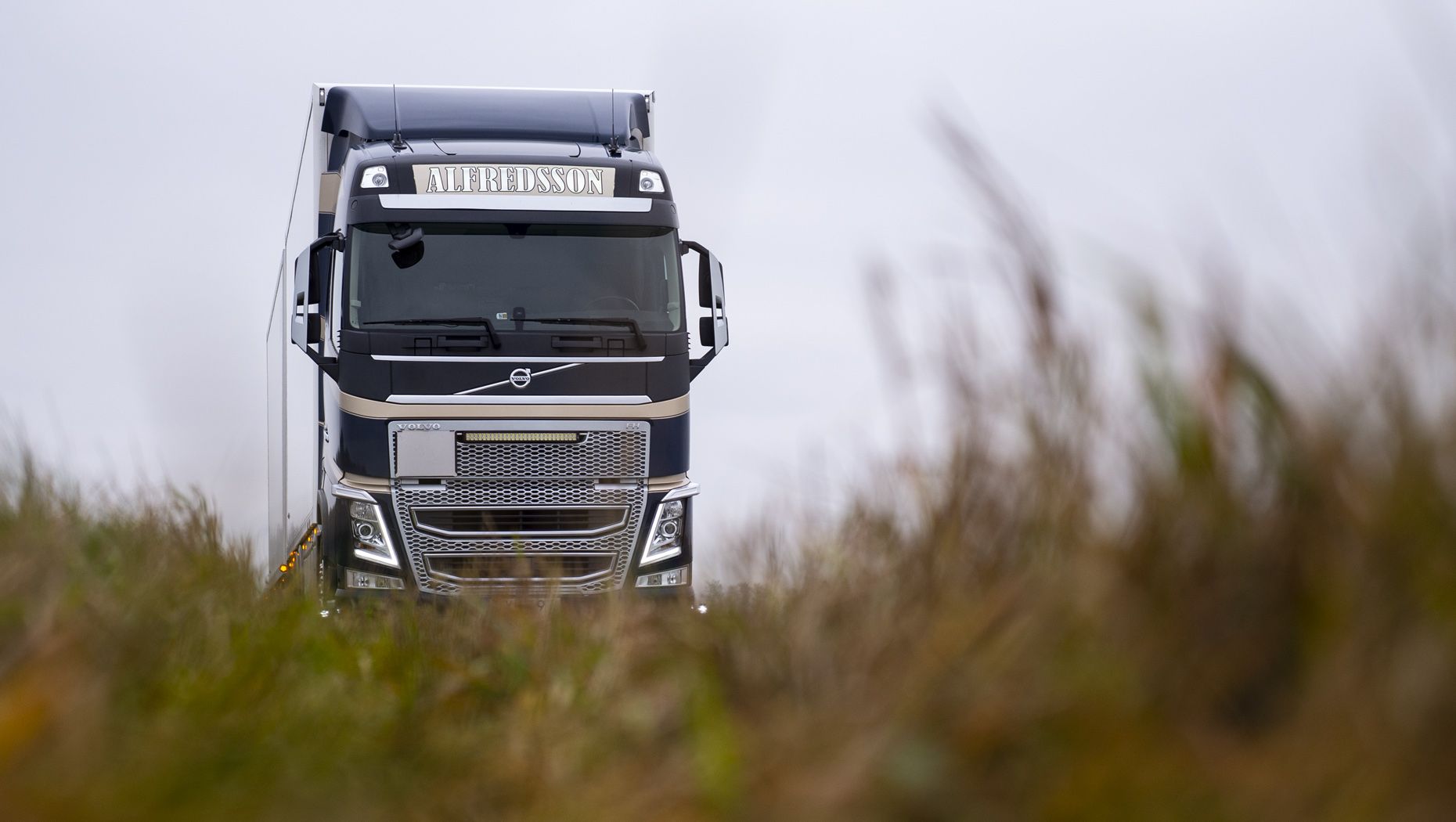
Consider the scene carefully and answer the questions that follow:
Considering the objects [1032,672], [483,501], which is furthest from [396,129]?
[1032,672]

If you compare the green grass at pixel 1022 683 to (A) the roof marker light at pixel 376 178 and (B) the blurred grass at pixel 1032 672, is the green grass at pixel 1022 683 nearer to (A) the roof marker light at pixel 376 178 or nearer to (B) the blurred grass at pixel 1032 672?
(B) the blurred grass at pixel 1032 672

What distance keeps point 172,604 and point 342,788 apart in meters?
1.88

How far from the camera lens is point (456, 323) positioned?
26.2ft

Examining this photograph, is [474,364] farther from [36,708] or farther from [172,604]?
[36,708]

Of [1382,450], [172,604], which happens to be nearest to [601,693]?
[172,604]

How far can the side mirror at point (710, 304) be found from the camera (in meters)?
8.71

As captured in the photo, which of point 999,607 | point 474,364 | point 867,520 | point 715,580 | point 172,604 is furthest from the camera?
point 474,364

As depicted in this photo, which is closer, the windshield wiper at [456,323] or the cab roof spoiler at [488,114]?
the windshield wiper at [456,323]

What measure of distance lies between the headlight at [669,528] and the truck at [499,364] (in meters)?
0.01

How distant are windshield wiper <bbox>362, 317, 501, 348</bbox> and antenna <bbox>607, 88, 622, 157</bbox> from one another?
1.49 metres

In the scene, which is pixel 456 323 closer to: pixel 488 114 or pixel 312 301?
pixel 312 301

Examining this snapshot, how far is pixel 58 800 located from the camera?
1968 millimetres

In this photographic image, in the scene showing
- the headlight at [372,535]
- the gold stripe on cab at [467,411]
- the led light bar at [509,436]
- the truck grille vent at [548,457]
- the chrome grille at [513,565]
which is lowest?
the chrome grille at [513,565]

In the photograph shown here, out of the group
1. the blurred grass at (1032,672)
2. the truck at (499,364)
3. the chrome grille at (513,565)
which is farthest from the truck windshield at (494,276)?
the blurred grass at (1032,672)
